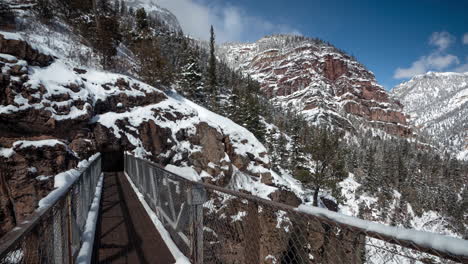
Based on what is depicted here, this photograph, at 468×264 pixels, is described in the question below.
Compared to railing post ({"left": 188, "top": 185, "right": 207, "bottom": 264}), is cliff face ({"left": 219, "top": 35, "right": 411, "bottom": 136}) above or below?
above

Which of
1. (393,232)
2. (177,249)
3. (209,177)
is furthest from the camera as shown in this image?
(209,177)

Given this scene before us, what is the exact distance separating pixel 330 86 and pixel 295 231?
181483mm

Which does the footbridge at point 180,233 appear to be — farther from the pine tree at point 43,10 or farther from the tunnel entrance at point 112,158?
the pine tree at point 43,10

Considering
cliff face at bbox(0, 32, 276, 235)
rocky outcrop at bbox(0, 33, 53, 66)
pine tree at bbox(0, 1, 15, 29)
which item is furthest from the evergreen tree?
pine tree at bbox(0, 1, 15, 29)

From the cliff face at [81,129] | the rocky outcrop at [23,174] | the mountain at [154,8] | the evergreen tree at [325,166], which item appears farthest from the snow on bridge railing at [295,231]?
the mountain at [154,8]

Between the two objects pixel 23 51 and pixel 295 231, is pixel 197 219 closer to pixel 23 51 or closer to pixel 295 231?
pixel 295 231

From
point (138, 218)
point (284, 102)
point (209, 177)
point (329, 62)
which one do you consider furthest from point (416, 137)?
point (138, 218)

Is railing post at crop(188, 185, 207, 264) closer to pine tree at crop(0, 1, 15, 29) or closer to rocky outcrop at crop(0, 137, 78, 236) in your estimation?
rocky outcrop at crop(0, 137, 78, 236)

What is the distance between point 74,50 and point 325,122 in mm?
122605

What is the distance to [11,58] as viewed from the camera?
13.3 m

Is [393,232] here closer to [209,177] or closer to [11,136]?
[11,136]

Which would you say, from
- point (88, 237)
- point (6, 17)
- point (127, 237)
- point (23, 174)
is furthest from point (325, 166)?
point (6, 17)

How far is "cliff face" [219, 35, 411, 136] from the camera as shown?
504ft

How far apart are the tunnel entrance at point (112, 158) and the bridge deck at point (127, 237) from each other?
434 inches
